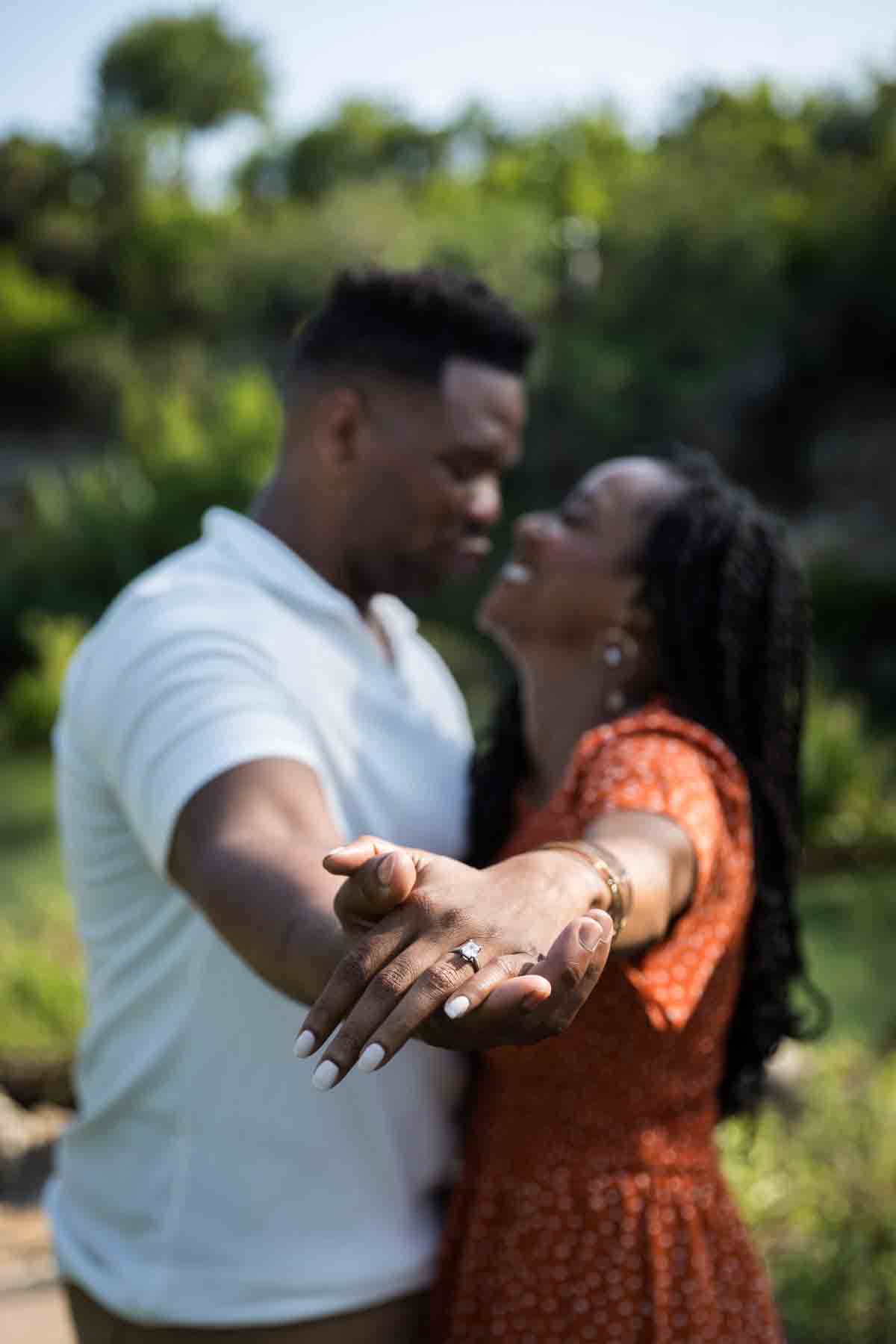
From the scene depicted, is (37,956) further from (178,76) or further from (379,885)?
(178,76)

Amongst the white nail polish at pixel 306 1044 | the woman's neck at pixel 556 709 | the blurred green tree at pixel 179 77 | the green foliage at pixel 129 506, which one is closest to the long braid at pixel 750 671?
the woman's neck at pixel 556 709

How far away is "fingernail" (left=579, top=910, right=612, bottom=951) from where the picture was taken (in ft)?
3.51

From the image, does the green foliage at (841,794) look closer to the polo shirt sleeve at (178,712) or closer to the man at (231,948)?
the man at (231,948)

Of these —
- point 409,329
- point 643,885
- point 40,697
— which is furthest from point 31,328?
point 643,885

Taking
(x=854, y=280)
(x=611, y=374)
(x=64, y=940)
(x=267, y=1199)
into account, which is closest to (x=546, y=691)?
(x=267, y=1199)

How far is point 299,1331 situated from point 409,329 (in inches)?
57.2

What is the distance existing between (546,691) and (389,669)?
0.24 metres

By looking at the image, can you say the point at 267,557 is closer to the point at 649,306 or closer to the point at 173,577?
the point at 173,577

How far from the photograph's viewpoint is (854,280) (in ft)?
65.5

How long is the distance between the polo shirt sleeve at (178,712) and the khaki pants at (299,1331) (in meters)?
0.59

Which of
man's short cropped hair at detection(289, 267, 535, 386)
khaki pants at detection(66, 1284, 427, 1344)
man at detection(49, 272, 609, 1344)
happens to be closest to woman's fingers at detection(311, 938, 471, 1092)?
man at detection(49, 272, 609, 1344)

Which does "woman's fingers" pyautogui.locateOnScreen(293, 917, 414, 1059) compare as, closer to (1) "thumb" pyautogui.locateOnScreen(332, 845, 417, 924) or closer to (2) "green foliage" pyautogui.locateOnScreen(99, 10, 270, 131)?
(1) "thumb" pyautogui.locateOnScreen(332, 845, 417, 924)

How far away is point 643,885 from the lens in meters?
1.36

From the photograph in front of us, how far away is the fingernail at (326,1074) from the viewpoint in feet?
3.40
